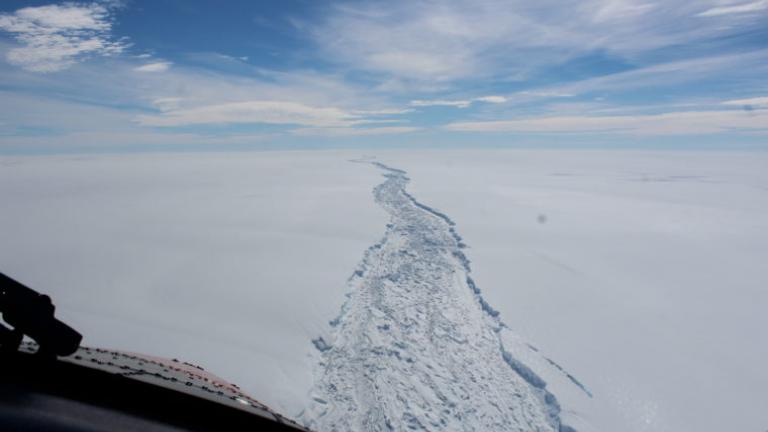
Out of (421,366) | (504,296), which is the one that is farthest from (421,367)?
(504,296)

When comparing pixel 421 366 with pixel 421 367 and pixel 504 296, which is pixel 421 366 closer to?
pixel 421 367

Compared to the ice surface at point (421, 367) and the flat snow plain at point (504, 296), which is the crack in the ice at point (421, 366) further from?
the flat snow plain at point (504, 296)

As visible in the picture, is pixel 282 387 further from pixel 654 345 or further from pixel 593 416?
pixel 654 345

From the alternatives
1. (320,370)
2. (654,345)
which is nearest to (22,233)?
(320,370)

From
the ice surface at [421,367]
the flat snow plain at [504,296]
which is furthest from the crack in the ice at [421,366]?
the flat snow plain at [504,296]

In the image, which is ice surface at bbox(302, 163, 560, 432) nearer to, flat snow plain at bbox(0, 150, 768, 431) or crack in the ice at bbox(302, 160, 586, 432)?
crack in the ice at bbox(302, 160, 586, 432)

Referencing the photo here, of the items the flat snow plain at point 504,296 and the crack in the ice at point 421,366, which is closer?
the crack in the ice at point 421,366

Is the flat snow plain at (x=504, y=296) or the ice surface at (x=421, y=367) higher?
the flat snow plain at (x=504, y=296)

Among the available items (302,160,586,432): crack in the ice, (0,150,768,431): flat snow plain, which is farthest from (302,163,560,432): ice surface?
(0,150,768,431): flat snow plain

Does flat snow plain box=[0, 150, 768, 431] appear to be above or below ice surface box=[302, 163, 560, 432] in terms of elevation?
above
